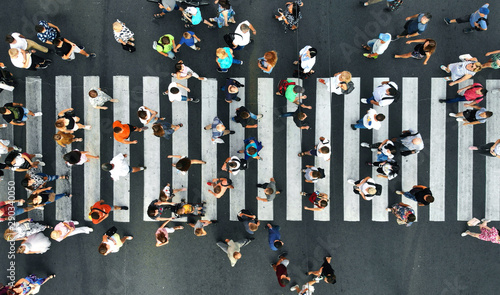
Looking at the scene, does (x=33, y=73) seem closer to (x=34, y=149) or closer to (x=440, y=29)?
(x=34, y=149)

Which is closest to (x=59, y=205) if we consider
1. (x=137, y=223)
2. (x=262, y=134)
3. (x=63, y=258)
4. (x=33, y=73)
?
(x=63, y=258)

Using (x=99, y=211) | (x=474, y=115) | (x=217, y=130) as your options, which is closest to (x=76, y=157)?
(x=99, y=211)

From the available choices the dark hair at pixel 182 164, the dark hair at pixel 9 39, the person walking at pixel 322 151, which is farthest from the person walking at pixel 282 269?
the dark hair at pixel 9 39

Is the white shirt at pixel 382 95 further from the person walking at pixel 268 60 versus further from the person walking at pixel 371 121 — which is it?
the person walking at pixel 268 60

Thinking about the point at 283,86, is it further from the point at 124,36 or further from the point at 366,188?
the point at 124,36

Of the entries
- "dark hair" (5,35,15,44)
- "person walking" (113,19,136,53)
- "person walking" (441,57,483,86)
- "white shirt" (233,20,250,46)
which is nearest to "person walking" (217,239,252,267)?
"white shirt" (233,20,250,46)

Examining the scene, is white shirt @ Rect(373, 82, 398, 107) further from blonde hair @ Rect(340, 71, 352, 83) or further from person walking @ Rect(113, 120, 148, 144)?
person walking @ Rect(113, 120, 148, 144)
